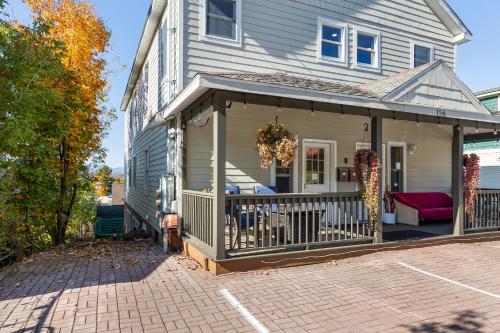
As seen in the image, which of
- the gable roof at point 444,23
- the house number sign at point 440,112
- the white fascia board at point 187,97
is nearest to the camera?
the white fascia board at point 187,97

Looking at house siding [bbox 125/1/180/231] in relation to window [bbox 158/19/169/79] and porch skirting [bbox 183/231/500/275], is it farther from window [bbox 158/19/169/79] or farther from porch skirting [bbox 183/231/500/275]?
porch skirting [bbox 183/231/500/275]

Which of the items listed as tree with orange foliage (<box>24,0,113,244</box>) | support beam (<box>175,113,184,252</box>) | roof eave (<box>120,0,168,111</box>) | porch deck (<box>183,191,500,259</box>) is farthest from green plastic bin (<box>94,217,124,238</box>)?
porch deck (<box>183,191,500,259</box>)

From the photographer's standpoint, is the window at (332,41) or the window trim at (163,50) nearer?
the window trim at (163,50)

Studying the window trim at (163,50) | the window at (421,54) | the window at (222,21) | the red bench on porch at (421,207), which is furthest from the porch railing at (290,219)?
the window at (421,54)

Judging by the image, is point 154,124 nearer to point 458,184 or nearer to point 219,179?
point 219,179

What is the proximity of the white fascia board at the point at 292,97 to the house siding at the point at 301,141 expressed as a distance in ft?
3.85

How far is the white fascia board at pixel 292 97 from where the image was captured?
4.79 metres

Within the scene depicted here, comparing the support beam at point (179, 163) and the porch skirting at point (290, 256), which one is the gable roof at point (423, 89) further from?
the porch skirting at point (290, 256)

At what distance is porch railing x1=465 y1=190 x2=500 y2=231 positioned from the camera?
24.7 feet

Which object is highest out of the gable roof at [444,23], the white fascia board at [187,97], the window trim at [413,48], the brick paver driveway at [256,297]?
the gable roof at [444,23]

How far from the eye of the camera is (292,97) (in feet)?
17.5

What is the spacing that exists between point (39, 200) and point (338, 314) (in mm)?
7294

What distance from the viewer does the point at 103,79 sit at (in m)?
9.88

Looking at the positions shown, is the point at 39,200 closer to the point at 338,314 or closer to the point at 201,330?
the point at 201,330
